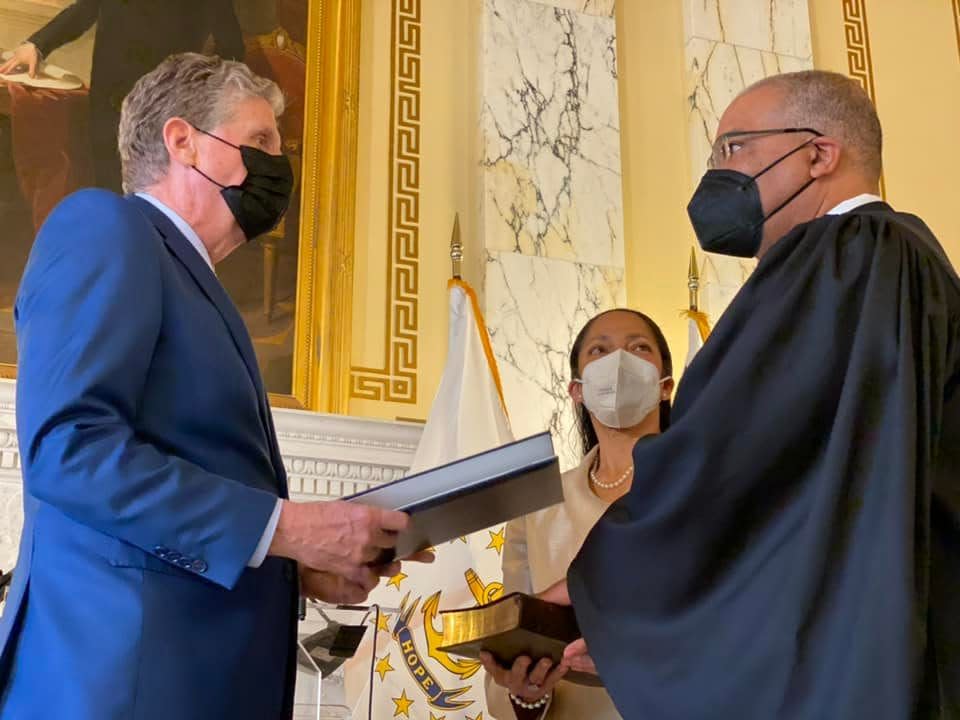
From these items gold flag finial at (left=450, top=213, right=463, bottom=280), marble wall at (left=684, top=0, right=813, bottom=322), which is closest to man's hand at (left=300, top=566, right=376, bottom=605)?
gold flag finial at (left=450, top=213, right=463, bottom=280)

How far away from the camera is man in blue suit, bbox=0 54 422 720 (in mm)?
2068

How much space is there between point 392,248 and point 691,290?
51.4 inches

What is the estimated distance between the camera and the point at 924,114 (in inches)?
264

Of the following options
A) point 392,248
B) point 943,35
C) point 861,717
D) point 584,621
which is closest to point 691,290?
point 392,248

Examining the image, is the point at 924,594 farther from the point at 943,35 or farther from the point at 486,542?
the point at 943,35

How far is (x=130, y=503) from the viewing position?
6.80 feet

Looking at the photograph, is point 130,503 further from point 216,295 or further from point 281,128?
point 281,128

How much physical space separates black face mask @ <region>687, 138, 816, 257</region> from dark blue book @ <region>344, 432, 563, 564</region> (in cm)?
87

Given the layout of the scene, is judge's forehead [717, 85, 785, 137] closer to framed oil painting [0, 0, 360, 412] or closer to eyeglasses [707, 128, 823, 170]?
eyeglasses [707, 128, 823, 170]

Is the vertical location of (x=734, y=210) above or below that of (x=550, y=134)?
below

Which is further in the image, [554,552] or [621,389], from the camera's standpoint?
[621,389]

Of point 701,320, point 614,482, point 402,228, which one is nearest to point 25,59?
point 402,228

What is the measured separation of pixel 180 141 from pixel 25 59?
291 centimetres

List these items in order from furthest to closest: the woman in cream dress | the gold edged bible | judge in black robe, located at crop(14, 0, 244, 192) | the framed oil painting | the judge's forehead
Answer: judge in black robe, located at crop(14, 0, 244, 192), the framed oil painting, the woman in cream dress, the judge's forehead, the gold edged bible
